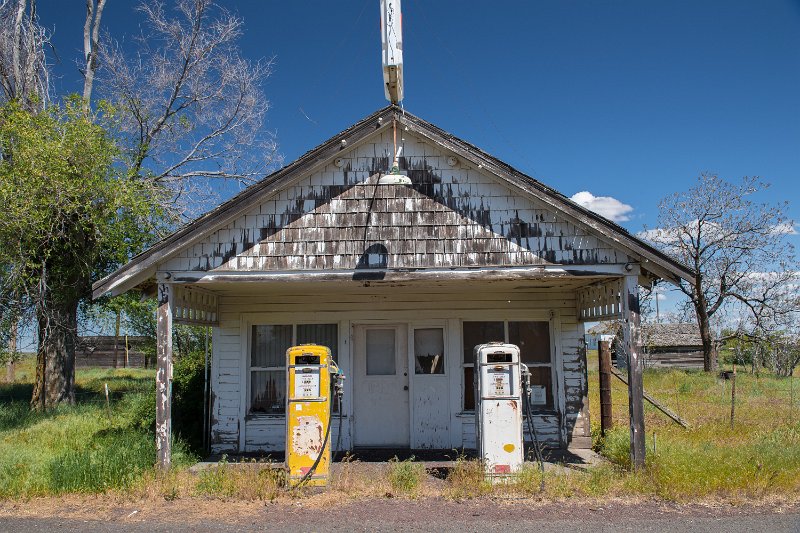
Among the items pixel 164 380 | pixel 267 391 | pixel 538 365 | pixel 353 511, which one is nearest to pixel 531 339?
pixel 538 365

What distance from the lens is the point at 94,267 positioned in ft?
50.3

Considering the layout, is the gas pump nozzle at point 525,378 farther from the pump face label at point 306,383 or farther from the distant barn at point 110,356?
the distant barn at point 110,356

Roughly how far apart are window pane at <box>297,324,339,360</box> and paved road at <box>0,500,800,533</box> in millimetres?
4160

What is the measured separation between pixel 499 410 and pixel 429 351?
2963mm

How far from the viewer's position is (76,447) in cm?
1050

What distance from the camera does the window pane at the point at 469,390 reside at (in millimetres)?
10915

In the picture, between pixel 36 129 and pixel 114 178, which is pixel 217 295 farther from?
pixel 36 129

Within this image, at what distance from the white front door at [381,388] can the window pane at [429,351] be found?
201 mm

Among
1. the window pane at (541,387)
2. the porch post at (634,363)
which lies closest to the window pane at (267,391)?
the window pane at (541,387)

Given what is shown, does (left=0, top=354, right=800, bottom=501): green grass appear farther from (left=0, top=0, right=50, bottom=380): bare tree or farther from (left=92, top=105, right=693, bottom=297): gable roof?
(left=0, top=0, right=50, bottom=380): bare tree

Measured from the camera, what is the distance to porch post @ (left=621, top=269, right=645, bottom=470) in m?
8.27

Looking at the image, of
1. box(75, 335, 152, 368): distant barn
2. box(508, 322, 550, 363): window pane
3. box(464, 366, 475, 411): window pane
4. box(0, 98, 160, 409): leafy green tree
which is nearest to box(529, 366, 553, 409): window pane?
box(508, 322, 550, 363): window pane

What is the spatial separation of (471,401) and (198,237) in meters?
5.39

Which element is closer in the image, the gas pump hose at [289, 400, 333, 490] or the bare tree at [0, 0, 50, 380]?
the gas pump hose at [289, 400, 333, 490]
